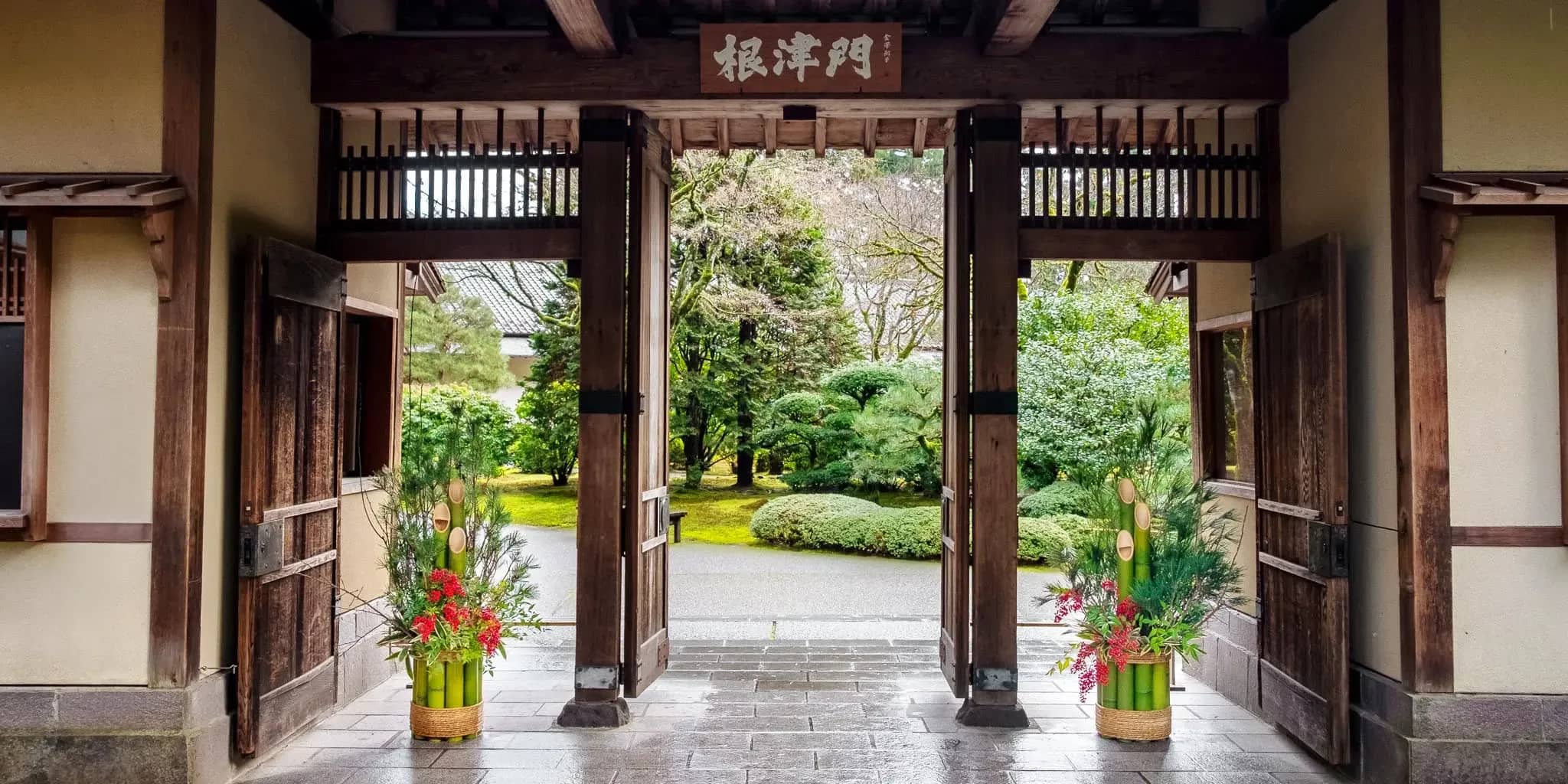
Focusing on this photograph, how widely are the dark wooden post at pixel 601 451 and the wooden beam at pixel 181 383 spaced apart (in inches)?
62.9

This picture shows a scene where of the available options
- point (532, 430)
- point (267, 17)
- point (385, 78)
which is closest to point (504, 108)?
point (385, 78)

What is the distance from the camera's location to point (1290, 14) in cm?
473

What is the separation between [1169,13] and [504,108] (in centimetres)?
351

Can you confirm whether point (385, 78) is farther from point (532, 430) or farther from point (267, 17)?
point (532, 430)

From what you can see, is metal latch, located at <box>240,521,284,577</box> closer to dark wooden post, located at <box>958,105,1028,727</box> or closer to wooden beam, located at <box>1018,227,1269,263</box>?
dark wooden post, located at <box>958,105,1028,727</box>

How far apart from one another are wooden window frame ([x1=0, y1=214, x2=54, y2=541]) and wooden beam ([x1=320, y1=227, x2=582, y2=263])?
1352 millimetres

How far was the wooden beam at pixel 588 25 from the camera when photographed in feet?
13.8

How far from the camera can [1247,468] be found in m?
5.65

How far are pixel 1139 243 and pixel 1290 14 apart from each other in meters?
1.26

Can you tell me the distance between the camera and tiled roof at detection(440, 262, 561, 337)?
15.5 metres

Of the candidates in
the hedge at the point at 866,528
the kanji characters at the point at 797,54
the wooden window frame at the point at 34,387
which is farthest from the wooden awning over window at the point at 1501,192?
the hedge at the point at 866,528

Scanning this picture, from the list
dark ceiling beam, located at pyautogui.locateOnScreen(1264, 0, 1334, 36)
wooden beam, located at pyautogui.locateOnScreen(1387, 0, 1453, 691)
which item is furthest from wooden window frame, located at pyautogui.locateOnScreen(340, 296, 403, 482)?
wooden beam, located at pyautogui.locateOnScreen(1387, 0, 1453, 691)

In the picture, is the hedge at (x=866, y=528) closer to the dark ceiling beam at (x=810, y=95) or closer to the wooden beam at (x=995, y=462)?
the wooden beam at (x=995, y=462)

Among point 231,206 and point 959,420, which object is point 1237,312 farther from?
point 231,206
